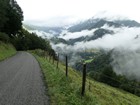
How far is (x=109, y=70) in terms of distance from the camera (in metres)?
146

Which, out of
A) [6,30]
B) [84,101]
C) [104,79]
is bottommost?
[104,79]

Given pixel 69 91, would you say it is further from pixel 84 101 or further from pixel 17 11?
pixel 17 11

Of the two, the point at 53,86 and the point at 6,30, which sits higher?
the point at 6,30

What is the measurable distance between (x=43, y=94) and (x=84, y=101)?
9.85 ft

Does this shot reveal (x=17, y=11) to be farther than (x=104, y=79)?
No

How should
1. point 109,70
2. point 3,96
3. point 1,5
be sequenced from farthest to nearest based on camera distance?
point 109,70 → point 1,5 → point 3,96

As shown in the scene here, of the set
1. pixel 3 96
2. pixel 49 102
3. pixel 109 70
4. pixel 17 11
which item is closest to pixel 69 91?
pixel 49 102

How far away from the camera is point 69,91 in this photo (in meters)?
18.0

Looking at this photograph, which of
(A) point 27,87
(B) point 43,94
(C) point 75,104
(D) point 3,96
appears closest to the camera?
(C) point 75,104

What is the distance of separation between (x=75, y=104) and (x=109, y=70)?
438ft

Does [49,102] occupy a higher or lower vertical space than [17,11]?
lower

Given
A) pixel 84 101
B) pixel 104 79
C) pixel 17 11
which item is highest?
pixel 17 11

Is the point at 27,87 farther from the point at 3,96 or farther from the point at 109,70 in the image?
the point at 109,70

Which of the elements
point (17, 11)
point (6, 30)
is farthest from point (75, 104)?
point (17, 11)
